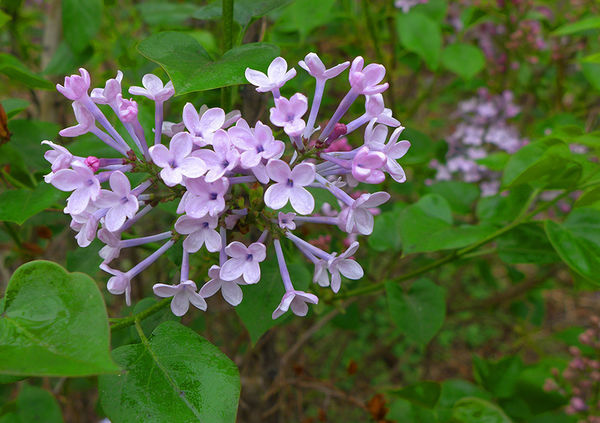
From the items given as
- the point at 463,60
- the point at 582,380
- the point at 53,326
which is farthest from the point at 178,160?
the point at 582,380

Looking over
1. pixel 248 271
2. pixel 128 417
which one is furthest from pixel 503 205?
pixel 128 417

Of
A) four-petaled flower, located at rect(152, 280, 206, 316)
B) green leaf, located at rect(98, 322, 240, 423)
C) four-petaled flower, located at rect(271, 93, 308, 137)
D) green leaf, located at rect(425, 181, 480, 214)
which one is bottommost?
green leaf, located at rect(425, 181, 480, 214)

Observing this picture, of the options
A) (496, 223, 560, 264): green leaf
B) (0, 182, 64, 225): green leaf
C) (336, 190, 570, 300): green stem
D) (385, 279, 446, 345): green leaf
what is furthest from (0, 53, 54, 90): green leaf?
(496, 223, 560, 264): green leaf

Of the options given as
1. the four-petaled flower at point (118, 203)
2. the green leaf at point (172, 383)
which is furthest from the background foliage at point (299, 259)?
the four-petaled flower at point (118, 203)

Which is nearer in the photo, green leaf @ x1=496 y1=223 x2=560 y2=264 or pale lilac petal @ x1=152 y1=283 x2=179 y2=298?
pale lilac petal @ x1=152 y1=283 x2=179 y2=298

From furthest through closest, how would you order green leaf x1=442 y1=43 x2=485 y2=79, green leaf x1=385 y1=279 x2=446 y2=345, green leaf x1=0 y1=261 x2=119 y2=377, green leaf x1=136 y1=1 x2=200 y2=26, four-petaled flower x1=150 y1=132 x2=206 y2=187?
green leaf x1=442 y1=43 x2=485 y2=79
green leaf x1=136 y1=1 x2=200 y2=26
green leaf x1=385 y1=279 x2=446 y2=345
four-petaled flower x1=150 y1=132 x2=206 y2=187
green leaf x1=0 y1=261 x2=119 y2=377

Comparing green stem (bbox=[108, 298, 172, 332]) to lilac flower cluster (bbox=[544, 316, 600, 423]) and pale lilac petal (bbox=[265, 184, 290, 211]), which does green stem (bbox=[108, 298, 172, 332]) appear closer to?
pale lilac petal (bbox=[265, 184, 290, 211])

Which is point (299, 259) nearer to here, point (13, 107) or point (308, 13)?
→ point (308, 13)
